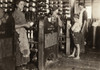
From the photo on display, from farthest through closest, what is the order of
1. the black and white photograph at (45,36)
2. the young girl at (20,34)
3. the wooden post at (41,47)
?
the wooden post at (41,47)
the young girl at (20,34)
the black and white photograph at (45,36)

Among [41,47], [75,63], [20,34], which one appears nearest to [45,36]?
[41,47]

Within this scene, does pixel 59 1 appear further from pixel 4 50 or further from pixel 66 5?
pixel 4 50

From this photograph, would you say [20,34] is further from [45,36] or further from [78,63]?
[78,63]

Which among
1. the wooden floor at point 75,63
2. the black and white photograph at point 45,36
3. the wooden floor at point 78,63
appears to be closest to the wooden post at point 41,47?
the black and white photograph at point 45,36

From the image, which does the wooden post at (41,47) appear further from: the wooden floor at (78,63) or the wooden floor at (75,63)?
the wooden floor at (78,63)

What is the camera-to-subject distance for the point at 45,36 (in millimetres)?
5742

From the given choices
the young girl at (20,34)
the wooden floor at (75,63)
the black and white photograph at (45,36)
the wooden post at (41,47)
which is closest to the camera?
the black and white photograph at (45,36)

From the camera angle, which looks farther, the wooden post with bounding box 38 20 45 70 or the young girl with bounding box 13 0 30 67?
the wooden post with bounding box 38 20 45 70

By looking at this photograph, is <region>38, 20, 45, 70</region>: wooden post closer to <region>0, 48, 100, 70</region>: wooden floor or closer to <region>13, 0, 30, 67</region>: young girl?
<region>0, 48, 100, 70</region>: wooden floor

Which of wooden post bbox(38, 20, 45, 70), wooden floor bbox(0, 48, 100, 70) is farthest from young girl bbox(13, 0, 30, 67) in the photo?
wooden floor bbox(0, 48, 100, 70)

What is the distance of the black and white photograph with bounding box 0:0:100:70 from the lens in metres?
4.37

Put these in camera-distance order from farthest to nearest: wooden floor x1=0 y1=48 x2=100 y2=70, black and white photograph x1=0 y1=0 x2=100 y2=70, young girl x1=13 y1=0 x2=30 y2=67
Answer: wooden floor x1=0 y1=48 x2=100 y2=70 < young girl x1=13 y1=0 x2=30 y2=67 < black and white photograph x1=0 y1=0 x2=100 y2=70

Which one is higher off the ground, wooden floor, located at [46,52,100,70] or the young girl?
the young girl

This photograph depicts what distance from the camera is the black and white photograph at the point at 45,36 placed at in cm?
437
